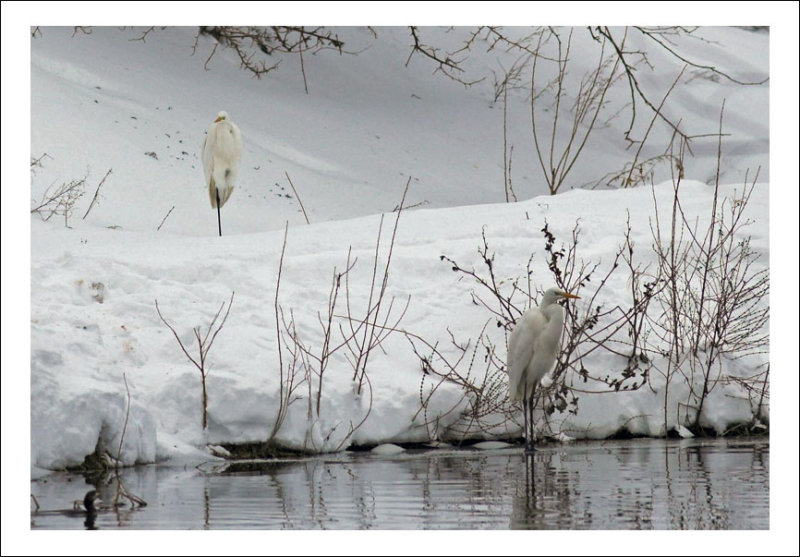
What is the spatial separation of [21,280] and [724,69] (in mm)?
10911

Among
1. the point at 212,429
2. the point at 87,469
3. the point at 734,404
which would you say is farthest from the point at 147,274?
the point at 734,404

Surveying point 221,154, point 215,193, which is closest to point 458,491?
point 221,154

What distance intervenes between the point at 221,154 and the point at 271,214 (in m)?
1.64

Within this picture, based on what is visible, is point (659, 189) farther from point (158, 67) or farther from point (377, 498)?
point (158, 67)

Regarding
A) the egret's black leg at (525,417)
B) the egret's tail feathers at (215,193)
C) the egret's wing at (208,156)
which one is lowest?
the egret's black leg at (525,417)

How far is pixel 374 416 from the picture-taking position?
5.68m

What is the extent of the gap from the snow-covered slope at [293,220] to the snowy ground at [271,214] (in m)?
0.02

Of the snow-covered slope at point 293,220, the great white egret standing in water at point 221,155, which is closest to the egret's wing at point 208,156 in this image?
the great white egret standing in water at point 221,155

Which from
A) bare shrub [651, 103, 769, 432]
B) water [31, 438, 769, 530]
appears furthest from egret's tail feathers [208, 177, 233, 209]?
water [31, 438, 769, 530]

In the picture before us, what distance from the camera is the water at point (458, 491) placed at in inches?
153

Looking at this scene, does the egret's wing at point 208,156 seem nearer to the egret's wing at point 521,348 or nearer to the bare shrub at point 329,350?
the bare shrub at point 329,350

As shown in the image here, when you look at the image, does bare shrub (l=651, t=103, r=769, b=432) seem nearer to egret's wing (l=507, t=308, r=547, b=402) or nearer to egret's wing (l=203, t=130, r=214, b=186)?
egret's wing (l=507, t=308, r=547, b=402)

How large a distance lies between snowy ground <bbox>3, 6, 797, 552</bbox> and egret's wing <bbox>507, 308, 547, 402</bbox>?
326 mm

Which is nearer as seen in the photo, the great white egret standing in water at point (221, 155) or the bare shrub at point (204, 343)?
the bare shrub at point (204, 343)
